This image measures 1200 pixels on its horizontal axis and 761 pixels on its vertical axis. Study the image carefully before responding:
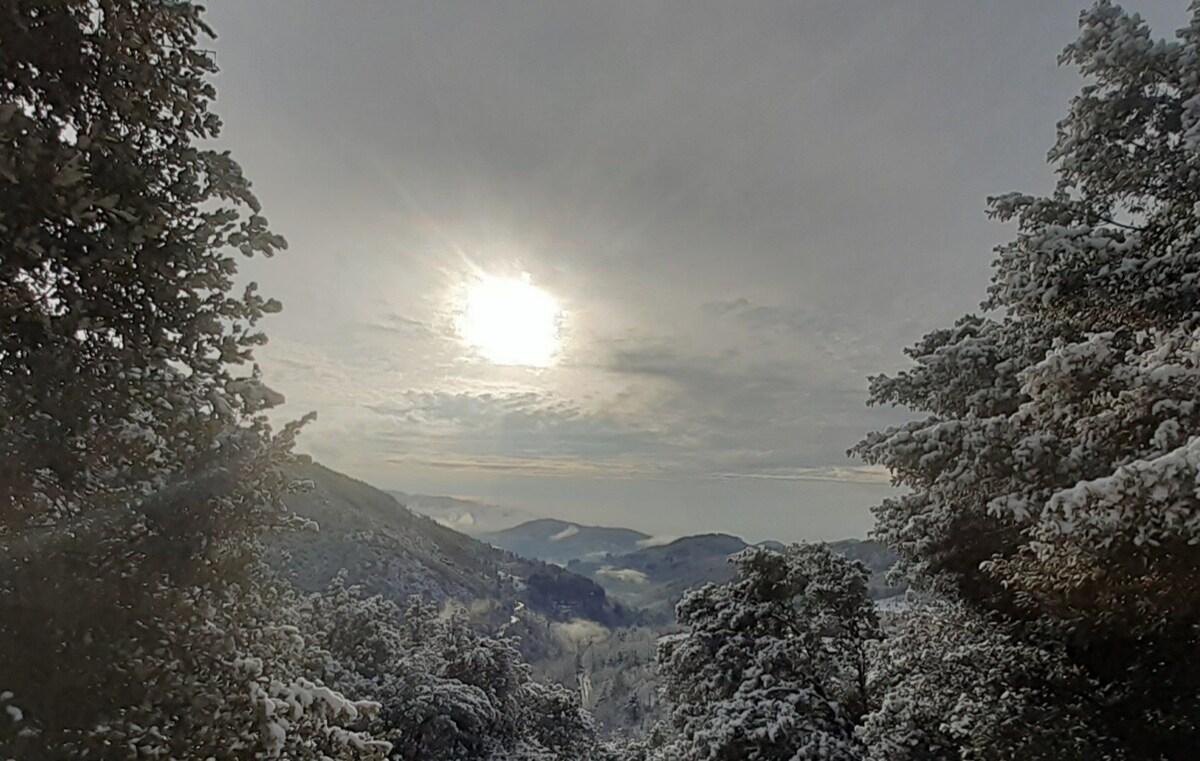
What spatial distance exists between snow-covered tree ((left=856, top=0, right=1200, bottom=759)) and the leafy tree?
19.0 ft

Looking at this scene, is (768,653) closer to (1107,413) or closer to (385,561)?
(1107,413)

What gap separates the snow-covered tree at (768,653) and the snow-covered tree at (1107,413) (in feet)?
17.7

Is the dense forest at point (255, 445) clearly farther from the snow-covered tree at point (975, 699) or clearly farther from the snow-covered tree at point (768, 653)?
the snow-covered tree at point (768, 653)

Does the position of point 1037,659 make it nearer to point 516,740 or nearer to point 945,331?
point 945,331

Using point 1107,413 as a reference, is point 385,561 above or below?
below

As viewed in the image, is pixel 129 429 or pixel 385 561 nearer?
pixel 129 429

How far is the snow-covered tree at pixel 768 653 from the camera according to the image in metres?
11.3

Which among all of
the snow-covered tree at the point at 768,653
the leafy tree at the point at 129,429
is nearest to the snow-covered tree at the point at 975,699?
the snow-covered tree at the point at 768,653

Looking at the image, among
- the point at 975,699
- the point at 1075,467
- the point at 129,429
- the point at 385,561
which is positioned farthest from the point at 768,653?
the point at 385,561

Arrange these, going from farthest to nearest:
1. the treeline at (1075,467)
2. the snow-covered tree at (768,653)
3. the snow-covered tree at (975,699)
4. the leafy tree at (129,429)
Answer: the snow-covered tree at (768,653) < the snow-covered tree at (975,699) < the treeline at (1075,467) < the leafy tree at (129,429)

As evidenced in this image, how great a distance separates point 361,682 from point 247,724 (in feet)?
42.4

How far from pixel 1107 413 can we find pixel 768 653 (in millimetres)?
8956

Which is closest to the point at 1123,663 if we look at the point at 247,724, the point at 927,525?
the point at 927,525

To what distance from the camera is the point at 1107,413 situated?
4699mm
